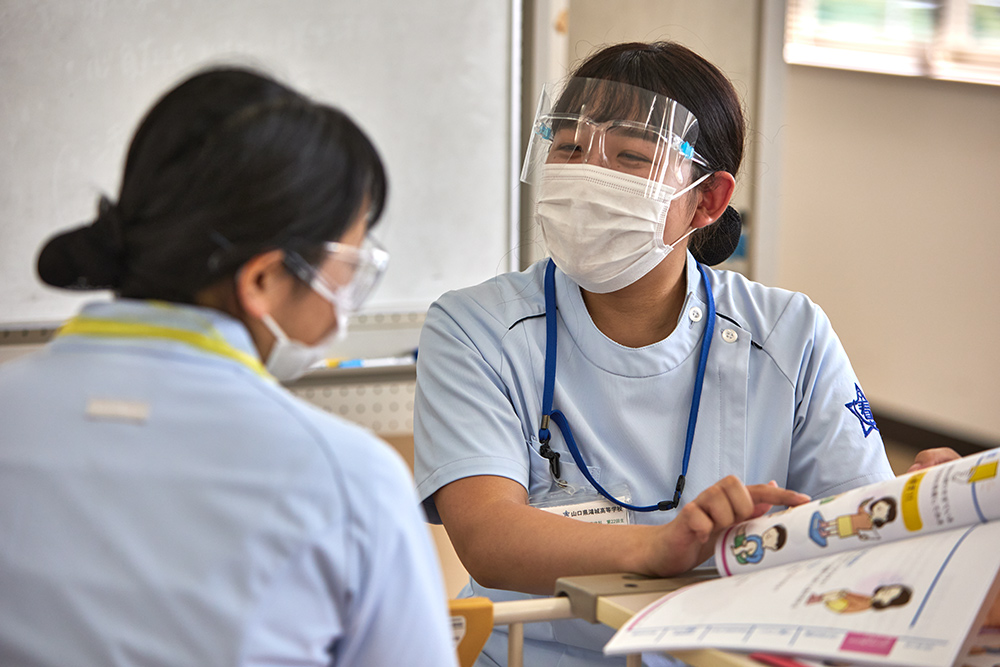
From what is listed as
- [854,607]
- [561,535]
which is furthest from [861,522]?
[561,535]

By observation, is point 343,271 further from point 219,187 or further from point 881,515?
point 881,515

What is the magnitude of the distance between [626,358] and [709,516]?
0.40 meters

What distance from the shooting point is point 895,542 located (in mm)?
871

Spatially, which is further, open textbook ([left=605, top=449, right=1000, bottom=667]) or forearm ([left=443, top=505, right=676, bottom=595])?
forearm ([left=443, top=505, right=676, bottom=595])

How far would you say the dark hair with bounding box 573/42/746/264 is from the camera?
4.47 ft

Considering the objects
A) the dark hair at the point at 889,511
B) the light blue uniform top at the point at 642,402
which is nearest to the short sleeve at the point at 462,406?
the light blue uniform top at the point at 642,402

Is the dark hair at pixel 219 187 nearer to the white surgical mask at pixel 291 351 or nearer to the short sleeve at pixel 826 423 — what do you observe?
the white surgical mask at pixel 291 351

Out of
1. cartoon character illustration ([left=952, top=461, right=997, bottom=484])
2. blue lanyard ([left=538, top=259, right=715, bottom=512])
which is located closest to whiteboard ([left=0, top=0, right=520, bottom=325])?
blue lanyard ([left=538, top=259, right=715, bottom=512])

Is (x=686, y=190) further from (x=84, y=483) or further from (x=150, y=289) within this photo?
(x=84, y=483)

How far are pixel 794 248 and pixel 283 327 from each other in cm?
333

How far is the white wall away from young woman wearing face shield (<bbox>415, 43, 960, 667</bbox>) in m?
2.47

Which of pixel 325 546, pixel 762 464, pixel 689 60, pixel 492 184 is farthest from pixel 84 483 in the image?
pixel 492 184

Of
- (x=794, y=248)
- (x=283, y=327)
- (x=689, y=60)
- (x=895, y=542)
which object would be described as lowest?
(x=794, y=248)

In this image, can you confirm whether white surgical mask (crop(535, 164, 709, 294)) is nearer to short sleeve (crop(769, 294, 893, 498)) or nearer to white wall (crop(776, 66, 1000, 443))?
short sleeve (crop(769, 294, 893, 498))
